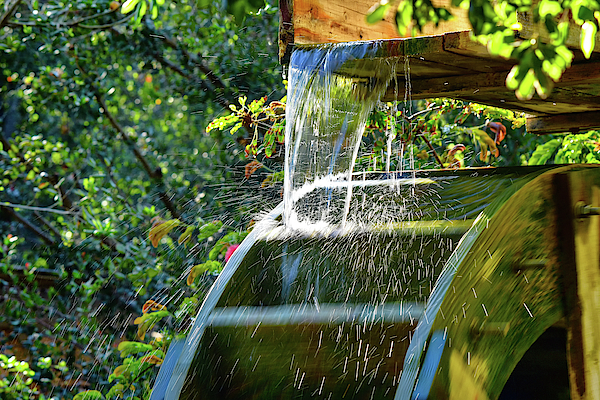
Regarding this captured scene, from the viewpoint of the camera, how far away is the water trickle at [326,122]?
2.37 meters

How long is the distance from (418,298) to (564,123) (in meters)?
1.46

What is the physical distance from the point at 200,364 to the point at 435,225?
110 centimetres

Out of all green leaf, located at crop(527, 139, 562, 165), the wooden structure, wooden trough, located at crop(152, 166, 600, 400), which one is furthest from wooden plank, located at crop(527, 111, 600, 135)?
wooden trough, located at crop(152, 166, 600, 400)

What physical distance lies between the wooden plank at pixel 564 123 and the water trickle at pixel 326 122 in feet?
3.43

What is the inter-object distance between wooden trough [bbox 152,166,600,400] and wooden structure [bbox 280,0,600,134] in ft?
1.22

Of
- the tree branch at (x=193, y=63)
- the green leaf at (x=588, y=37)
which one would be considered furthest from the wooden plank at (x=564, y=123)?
the tree branch at (x=193, y=63)

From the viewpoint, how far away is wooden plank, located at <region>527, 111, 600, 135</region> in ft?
11.3

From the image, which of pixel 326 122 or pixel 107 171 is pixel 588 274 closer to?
pixel 326 122

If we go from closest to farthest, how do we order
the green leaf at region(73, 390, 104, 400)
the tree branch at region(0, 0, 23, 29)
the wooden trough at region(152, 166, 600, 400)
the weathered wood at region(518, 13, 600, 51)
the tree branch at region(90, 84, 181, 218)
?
the weathered wood at region(518, 13, 600, 51) → the wooden trough at region(152, 166, 600, 400) → the green leaf at region(73, 390, 104, 400) → the tree branch at region(0, 0, 23, 29) → the tree branch at region(90, 84, 181, 218)

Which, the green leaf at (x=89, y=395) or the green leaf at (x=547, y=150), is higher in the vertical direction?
the green leaf at (x=547, y=150)

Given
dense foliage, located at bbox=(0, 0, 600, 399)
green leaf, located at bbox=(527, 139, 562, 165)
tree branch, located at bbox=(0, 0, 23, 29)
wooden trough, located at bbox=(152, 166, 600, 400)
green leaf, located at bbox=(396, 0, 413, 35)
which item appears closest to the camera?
green leaf, located at bbox=(396, 0, 413, 35)

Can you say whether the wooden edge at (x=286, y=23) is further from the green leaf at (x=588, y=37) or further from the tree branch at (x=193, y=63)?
the tree branch at (x=193, y=63)

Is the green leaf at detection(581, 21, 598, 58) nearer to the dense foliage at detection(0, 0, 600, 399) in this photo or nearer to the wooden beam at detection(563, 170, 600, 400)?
the wooden beam at detection(563, 170, 600, 400)

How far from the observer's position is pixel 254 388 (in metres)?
2.88
